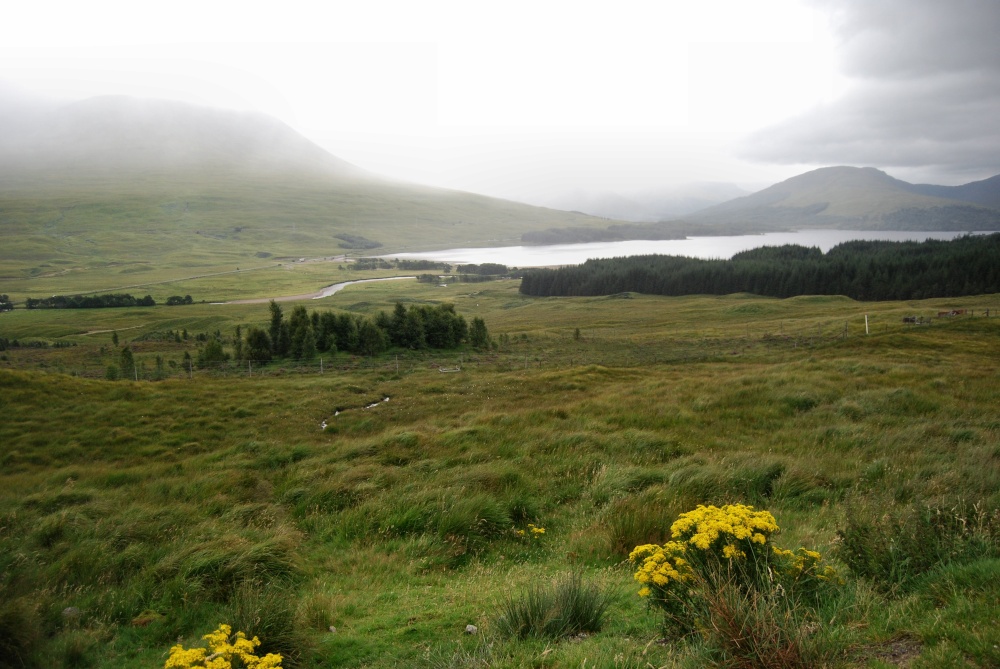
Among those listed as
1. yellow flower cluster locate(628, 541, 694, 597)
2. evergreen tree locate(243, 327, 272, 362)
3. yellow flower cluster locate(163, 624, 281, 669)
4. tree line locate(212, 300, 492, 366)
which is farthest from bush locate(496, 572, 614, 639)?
evergreen tree locate(243, 327, 272, 362)

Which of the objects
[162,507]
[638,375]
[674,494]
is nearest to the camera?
[674,494]

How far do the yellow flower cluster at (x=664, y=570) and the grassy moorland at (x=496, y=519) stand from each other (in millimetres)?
410

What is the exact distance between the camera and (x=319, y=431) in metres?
19.5

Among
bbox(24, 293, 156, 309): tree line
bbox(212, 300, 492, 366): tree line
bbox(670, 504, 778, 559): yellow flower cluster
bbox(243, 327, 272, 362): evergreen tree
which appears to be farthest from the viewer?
bbox(24, 293, 156, 309): tree line

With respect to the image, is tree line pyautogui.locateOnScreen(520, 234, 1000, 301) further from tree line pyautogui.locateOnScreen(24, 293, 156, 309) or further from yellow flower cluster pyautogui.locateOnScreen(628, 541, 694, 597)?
yellow flower cluster pyautogui.locateOnScreen(628, 541, 694, 597)

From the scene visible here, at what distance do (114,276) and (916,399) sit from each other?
627ft

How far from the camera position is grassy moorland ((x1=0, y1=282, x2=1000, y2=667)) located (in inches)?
169

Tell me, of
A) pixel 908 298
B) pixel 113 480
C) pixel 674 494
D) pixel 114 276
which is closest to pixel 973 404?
pixel 674 494

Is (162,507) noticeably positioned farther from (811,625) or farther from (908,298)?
(908,298)

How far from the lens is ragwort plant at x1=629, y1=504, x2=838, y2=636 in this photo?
4.26m

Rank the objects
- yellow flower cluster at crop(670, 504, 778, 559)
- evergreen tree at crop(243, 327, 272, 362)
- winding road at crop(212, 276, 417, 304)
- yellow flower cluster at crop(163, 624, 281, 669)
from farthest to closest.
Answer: winding road at crop(212, 276, 417, 304) < evergreen tree at crop(243, 327, 272, 362) < yellow flower cluster at crop(670, 504, 778, 559) < yellow flower cluster at crop(163, 624, 281, 669)

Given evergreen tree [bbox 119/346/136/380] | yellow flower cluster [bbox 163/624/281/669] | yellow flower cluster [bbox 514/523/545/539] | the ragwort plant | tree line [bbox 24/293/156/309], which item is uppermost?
tree line [bbox 24/293/156/309]

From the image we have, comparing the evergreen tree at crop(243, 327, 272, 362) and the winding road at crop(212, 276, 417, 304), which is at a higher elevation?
the winding road at crop(212, 276, 417, 304)

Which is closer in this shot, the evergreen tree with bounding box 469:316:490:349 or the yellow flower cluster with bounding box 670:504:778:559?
the yellow flower cluster with bounding box 670:504:778:559
